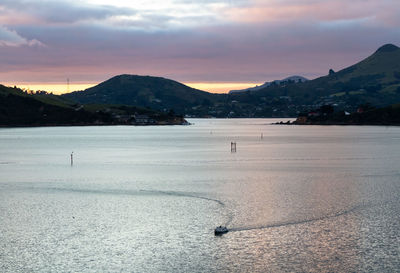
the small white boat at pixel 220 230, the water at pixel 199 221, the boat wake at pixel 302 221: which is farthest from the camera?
Answer: the boat wake at pixel 302 221

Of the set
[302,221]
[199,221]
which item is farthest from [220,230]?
[302,221]

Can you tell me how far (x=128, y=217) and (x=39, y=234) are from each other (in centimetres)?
917

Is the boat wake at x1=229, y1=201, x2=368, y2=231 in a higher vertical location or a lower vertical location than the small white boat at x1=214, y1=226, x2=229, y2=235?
lower

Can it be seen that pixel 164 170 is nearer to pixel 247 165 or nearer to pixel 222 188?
pixel 247 165

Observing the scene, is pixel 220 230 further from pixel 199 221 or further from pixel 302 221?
pixel 302 221

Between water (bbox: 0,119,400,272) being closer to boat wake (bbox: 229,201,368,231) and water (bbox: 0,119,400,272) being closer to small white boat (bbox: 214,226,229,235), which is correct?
boat wake (bbox: 229,201,368,231)

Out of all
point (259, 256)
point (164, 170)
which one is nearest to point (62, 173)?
point (164, 170)

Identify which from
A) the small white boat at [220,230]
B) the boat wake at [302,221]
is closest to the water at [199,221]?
the boat wake at [302,221]

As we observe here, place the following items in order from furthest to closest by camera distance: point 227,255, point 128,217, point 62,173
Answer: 1. point 62,173
2. point 128,217
3. point 227,255

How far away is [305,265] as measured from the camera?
3391 centimetres

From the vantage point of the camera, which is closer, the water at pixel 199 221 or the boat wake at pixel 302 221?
the water at pixel 199 221

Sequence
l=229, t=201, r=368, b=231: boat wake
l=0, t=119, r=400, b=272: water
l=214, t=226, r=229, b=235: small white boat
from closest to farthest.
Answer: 1. l=0, t=119, r=400, b=272: water
2. l=214, t=226, r=229, b=235: small white boat
3. l=229, t=201, r=368, b=231: boat wake

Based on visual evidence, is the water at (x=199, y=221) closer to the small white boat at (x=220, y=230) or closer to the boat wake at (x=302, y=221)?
the boat wake at (x=302, y=221)

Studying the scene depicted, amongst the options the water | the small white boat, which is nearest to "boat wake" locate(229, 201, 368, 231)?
the water
